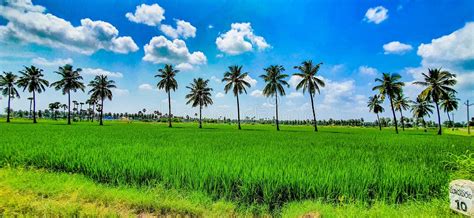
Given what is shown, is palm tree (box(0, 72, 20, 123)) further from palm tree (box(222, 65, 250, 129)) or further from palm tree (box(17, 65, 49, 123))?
palm tree (box(222, 65, 250, 129))

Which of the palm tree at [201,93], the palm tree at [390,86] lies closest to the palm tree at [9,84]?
the palm tree at [201,93]

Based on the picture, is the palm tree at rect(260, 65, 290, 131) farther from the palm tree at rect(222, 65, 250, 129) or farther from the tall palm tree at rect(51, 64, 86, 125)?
the tall palm tree at rect(51, 64, 86, 125)

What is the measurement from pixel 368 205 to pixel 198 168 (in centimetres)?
381

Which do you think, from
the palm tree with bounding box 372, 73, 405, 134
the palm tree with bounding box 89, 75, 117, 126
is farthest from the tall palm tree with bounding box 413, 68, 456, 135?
the palm tree with bounding box 89, 75, 117, 126

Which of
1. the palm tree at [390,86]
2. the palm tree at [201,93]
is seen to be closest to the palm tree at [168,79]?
the palm tree at [201,93]

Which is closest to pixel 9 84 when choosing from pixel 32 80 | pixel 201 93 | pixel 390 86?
pixel 32 80

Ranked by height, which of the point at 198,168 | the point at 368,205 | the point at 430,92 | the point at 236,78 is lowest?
the point at 368,205

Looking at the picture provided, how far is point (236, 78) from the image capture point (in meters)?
51.8

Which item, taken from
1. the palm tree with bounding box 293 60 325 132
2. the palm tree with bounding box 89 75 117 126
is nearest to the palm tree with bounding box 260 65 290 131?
the palm tree with bounding box 293 60 325 132

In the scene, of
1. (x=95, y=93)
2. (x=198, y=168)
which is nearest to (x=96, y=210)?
(x=198, y=168)

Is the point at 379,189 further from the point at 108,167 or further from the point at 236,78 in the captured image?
the point at 236,78

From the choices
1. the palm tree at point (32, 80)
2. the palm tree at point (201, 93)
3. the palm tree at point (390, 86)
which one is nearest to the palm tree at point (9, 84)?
the palm tree at point (32, 80)

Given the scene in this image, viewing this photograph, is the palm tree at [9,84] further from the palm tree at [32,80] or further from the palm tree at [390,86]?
the palm tree at [390,86]

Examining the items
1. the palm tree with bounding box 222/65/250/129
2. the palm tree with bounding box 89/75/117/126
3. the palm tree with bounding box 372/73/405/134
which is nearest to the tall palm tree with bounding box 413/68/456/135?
the palm tree with bounding box 372/73/405/134
